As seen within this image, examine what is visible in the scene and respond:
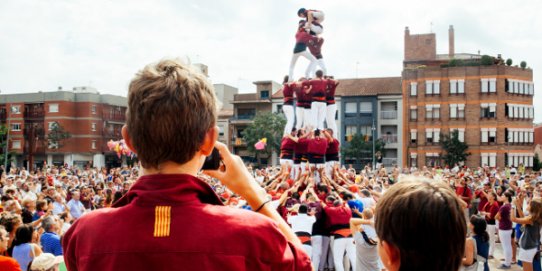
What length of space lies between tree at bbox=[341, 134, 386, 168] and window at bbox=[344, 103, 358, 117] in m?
3.63

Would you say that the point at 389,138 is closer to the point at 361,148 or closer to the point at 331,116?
the point at 361,148

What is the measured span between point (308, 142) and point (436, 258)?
14.0 m

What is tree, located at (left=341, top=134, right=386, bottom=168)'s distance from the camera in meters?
45.8

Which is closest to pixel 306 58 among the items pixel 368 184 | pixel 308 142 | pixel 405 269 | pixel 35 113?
pixel 308 142

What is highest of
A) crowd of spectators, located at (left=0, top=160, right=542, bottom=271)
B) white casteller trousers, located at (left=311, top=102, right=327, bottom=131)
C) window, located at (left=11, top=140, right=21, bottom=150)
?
white casteller trousers, located at (left=311, top=102, right=327, bottom=131)

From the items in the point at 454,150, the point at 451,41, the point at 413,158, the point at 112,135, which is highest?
the point at 451,41

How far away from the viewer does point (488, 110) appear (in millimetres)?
44812

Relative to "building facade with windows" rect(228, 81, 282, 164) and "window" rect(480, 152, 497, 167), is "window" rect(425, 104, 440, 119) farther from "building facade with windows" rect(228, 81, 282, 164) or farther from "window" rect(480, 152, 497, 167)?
"building facade with windows" rect(228, 81, 282, 164)

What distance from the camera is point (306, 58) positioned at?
56.1ft

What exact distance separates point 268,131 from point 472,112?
68.7 feet

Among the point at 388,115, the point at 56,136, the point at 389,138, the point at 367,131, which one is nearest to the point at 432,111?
the point at 388,115

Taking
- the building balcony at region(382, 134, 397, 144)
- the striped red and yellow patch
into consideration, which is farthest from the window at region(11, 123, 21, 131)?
the striped red and yellow patch

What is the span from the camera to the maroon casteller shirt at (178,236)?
57.2 inches

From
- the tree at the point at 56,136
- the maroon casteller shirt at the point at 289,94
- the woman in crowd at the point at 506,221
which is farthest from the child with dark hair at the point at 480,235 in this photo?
the tree at the point at 56,136
